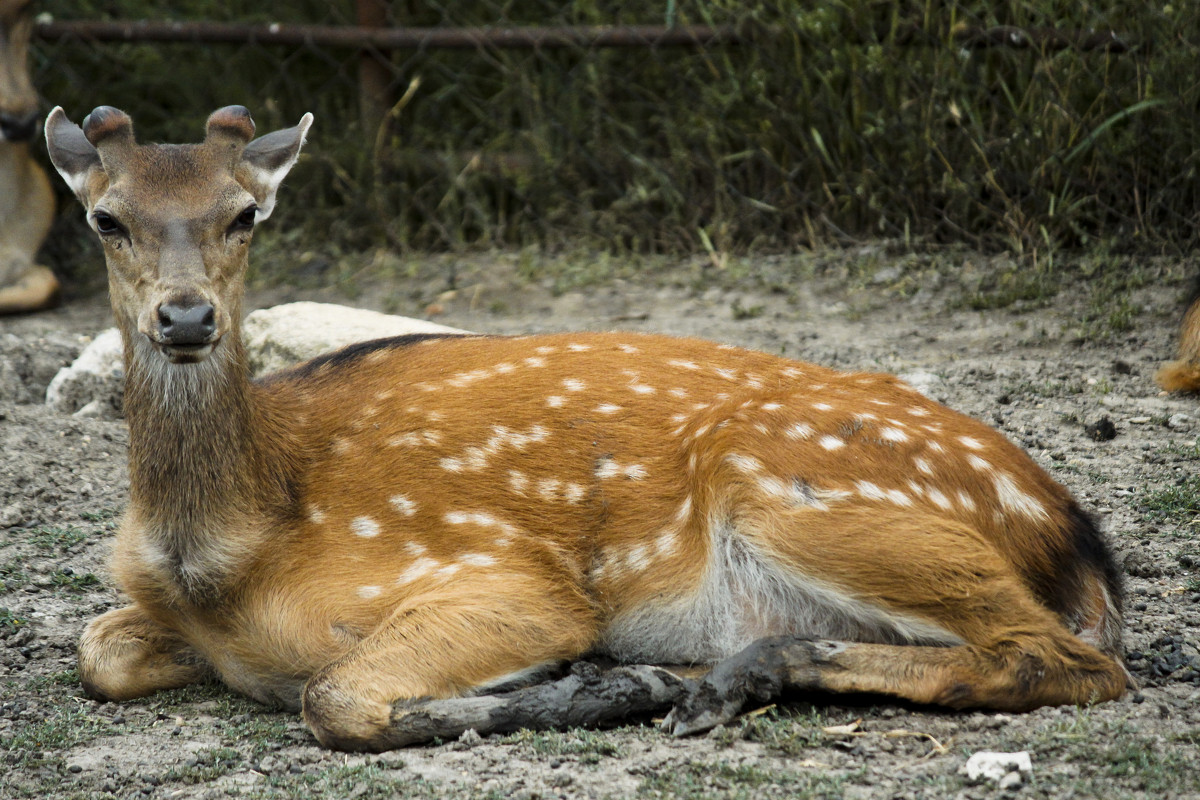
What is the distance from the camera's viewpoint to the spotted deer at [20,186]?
8047 millimetres

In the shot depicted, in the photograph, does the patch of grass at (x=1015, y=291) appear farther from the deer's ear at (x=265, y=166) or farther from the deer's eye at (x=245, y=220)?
the deer's eye at (x=245, y=220)

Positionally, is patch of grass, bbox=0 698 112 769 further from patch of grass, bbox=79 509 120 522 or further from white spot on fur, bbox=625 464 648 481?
white spot on fur, bbox=625 464 648 481

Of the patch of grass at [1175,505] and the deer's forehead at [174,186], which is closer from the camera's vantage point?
the deer's forehead at [174,186]

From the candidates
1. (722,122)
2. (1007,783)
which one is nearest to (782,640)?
(1007,783)

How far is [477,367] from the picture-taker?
14.0 feet

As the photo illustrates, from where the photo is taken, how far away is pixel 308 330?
6.00 meters

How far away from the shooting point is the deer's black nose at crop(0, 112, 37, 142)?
26.4ft

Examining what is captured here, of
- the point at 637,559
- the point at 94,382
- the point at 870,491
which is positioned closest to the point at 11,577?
the point at 94,382

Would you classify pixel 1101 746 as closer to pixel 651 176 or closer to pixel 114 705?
pixel 114 705

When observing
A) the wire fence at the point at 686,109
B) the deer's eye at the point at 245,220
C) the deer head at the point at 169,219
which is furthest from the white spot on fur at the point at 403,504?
the wire fence at the point at 686,109

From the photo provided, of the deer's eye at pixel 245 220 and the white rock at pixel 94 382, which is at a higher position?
the deer's eye at pixel 245 220

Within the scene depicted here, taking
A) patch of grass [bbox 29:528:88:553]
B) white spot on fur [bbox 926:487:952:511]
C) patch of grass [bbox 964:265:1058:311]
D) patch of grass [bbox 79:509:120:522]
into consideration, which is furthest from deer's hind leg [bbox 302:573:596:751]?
patch of grass [bbox 964:265:1058:311]

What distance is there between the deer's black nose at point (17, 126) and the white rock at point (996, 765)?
7113mm

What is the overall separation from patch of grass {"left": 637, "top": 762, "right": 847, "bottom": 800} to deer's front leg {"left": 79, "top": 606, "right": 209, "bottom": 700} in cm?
169
